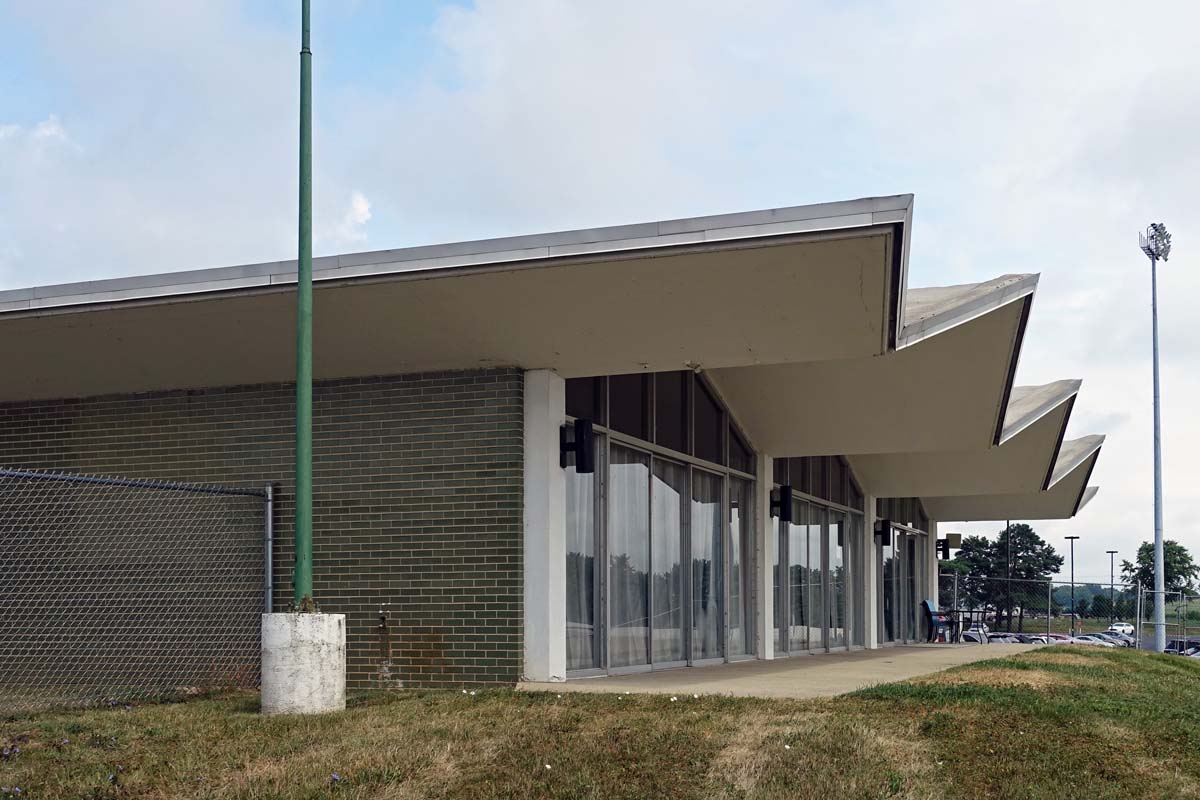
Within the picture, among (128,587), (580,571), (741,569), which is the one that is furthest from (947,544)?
(128,587)

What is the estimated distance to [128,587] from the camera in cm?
1365

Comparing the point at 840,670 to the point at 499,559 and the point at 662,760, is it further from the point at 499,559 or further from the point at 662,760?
the point at 662,760

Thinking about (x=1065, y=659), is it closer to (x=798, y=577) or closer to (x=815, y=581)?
(x=798, y=577)

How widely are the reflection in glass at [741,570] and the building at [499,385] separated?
1.49 metres

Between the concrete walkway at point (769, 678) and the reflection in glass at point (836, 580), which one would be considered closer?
the concrete walkway at point (769, 678)

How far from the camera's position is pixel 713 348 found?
40.9ft

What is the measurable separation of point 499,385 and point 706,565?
5.88 meters

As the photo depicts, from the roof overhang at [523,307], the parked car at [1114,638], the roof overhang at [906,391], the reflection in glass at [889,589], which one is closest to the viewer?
the roof overhang at [523,307]

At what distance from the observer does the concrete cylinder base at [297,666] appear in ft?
32.6

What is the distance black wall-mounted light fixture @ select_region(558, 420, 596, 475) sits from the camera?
41.9 feet

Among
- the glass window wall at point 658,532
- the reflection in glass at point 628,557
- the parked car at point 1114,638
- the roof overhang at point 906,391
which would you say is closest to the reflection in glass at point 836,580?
the roof overhang at point 906,391

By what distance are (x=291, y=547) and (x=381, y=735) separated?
15.1ft

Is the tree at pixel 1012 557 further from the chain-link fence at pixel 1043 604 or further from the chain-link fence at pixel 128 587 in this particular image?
the chain-link fence at pixel 128 587

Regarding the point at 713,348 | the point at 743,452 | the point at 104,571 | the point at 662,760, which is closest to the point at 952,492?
the point at 743,452
